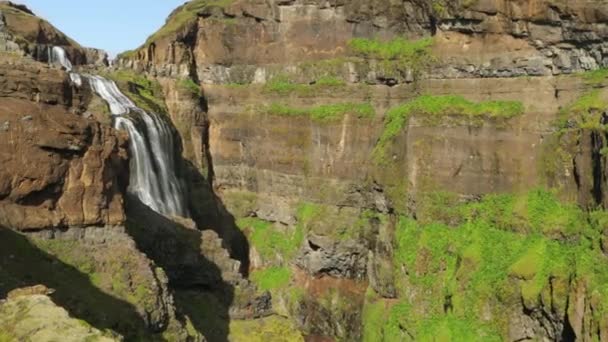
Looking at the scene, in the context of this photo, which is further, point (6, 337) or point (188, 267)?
point (188, 267)

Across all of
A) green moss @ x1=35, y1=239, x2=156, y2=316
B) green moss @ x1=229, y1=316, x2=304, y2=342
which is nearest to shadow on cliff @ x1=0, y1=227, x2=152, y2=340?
green moss @ x1=35, y1=239, x2=156, y2=316

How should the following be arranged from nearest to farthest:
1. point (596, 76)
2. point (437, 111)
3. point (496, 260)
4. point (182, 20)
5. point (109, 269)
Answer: point (109, 269) → point (496, 260) → point (596, 76) → point (437, 111) → point (182, 20)

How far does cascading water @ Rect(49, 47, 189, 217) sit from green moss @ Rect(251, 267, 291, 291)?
7605 mm

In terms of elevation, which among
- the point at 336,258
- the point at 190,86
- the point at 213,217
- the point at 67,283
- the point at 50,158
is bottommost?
the point at 336,258

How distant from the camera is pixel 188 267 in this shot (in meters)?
29.5

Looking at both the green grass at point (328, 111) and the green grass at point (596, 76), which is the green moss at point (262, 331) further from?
the green grass at point (596, 76)

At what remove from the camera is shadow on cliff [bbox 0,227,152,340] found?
19234 millimetres

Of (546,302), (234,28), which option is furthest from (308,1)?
(546,302)

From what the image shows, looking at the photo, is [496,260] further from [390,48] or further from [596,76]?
[390,48]

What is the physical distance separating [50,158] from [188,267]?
9846mm

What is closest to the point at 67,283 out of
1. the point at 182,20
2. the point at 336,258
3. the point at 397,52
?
the point at 336,258

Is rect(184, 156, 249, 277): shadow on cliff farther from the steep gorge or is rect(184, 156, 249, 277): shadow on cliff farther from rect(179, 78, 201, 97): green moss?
rect(179, 78, 201, 97): green moss

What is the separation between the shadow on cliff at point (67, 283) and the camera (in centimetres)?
1923

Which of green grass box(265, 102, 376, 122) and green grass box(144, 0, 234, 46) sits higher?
green grass box(144, 0, 234, 46)
